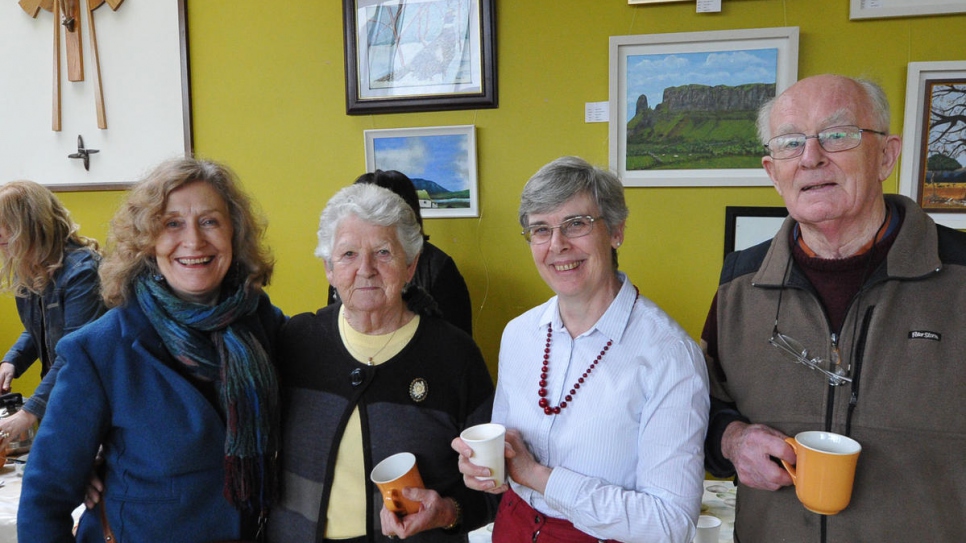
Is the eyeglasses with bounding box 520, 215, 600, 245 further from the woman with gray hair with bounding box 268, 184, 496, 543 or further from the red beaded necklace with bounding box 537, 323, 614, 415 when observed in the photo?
the woman with gray hair with bounding box 268, 184, 496, 543

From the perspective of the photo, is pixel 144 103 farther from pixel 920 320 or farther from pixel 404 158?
pixel 920 320

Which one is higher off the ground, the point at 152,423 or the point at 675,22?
the point at 675,22

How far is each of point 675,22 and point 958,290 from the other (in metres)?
1.84

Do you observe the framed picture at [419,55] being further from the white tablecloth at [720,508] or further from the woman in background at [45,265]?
the white tablecloth at [720,508]

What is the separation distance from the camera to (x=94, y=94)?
3393mm

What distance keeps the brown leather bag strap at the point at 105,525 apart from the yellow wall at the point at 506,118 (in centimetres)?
188

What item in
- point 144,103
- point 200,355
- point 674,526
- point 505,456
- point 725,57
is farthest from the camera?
point 144,103

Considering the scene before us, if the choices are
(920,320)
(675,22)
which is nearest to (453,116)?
(675,22)

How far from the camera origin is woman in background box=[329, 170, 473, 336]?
246cm

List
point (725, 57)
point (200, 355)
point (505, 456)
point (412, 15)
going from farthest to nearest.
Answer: point (412, 15), point (725, 57), point (200, 355), point (505, 456)

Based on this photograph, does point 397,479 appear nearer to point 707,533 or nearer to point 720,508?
point 707,533

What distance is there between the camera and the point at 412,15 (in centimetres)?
285

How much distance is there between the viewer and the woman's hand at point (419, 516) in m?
1.21

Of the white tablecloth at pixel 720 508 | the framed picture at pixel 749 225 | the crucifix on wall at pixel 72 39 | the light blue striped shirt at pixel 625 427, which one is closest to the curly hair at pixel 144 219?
the light blue striped shirt at pixel 625 427
